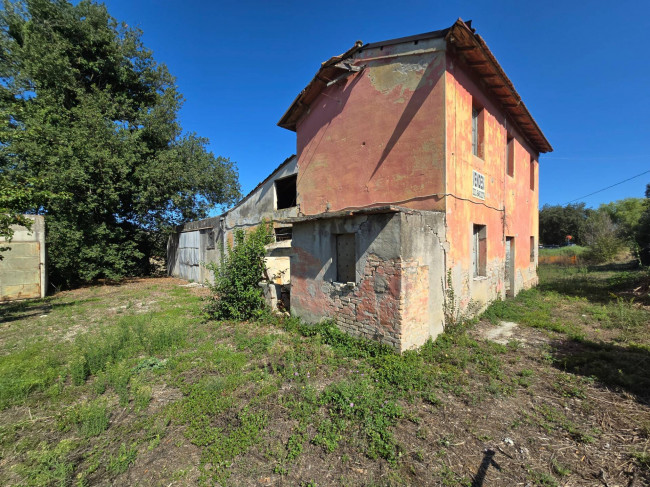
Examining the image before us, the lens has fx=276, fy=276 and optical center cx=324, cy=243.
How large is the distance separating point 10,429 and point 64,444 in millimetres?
925

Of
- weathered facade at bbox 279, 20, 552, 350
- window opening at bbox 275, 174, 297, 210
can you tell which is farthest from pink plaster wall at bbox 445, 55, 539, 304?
window opening at bbox 275, 174, 297, 210

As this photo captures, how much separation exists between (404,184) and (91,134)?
1515 centimetres

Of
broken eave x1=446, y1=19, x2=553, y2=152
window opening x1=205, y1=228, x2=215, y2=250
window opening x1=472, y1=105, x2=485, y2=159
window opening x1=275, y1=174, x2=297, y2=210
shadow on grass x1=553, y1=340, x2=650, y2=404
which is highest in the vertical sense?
broken eave x1=446, y1=19, x2=553, y2=152

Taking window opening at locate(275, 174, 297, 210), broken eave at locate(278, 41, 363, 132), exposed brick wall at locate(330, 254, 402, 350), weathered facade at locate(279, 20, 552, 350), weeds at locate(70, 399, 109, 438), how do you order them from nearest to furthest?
weeds at locate(70, 399, 109, 438) → exposed brick wall at locate(330, 254, 402, 350) → weathered facade at locate(279, 20, 552, 350) → broken eave at locate(278, 41, 363, 132) → window opening at locate(275, 174, 297, 210)

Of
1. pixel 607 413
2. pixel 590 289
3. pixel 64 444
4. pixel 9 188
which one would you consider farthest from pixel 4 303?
pixel 590 289

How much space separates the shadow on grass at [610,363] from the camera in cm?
394

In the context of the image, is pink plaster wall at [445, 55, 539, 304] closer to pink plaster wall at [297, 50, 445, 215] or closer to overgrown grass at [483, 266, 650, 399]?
pink plaster wall at [297, 50, 445, 215]

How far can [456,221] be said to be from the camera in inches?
247

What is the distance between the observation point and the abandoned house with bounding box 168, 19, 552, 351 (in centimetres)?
502

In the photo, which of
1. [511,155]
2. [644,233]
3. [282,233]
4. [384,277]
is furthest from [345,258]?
[644,233]

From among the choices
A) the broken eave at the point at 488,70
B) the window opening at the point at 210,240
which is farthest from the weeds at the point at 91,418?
the window opening at the point at 210,240

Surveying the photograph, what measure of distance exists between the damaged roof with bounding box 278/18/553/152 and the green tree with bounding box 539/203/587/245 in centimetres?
3391

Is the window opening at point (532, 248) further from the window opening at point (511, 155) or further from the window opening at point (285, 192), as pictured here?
the window opening at point (285, 192)

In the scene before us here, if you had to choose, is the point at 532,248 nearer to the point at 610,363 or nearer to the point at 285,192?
the point at 610,363
